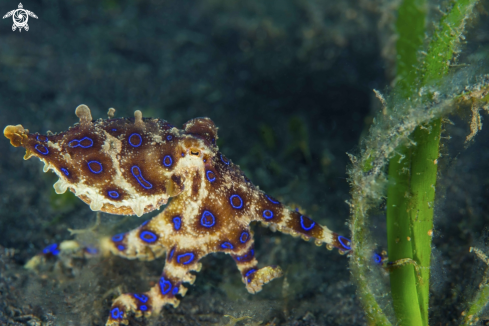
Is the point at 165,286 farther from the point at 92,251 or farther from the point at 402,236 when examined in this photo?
the point at 402,236

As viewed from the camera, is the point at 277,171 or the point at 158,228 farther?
the point at 277,171

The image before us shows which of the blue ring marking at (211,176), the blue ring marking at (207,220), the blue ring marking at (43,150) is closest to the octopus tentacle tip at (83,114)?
the blue ring marking at (43,150)

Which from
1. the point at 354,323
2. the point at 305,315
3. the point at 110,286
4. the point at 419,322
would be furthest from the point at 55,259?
the point at 419,322

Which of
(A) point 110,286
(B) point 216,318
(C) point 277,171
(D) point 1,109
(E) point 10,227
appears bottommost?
(B) point 216,318

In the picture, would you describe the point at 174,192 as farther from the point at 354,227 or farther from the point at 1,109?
the point at 1,109

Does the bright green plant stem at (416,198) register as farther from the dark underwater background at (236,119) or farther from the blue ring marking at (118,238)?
the blue ring marking at (118,238)

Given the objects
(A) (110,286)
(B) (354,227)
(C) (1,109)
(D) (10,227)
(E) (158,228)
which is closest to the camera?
(B) (354,227)
